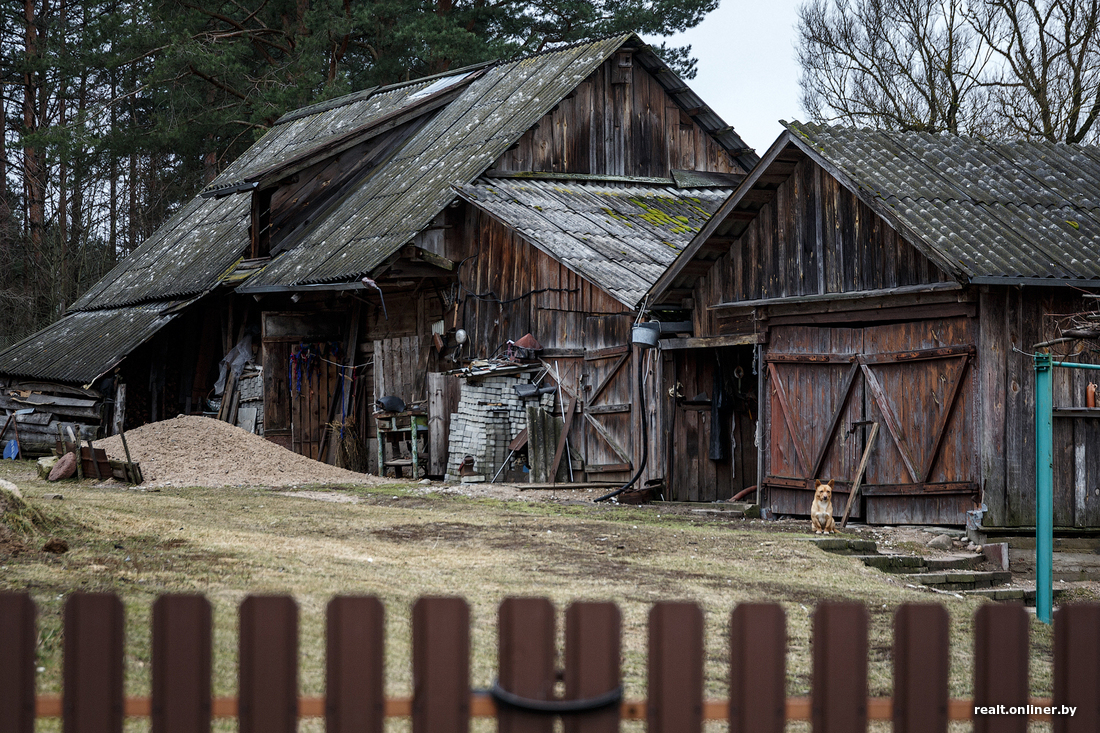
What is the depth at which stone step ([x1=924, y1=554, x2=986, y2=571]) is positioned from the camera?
11.9 metres

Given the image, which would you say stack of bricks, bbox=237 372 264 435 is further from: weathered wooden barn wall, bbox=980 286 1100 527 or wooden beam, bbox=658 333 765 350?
weathered wooden barn wall, bbox=980 286 1100 527

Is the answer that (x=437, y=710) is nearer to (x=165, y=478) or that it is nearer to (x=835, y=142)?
(x=835, y=142)

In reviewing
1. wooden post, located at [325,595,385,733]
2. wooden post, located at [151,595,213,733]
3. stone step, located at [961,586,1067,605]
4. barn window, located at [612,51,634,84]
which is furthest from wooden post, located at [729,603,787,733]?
barn window, located at [612,51,634,84]

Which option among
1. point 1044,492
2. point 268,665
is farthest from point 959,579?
point 268,665

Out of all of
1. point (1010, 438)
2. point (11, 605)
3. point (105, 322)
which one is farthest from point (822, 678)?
point (105, 322)

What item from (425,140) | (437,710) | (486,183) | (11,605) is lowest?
(437,710)

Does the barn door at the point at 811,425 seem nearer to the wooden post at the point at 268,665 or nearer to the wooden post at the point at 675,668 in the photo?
the wooden post at the point at 675,668

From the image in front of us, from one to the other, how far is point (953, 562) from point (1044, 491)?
2434mm

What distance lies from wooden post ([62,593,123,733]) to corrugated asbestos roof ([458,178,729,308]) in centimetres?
1432

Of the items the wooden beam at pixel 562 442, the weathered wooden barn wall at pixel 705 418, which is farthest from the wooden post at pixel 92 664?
the wooden beam at pixel 562 442

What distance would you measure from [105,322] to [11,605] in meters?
26.0

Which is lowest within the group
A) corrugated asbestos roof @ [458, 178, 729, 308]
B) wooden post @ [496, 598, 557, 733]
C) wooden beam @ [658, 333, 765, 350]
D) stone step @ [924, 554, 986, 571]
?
stone step @ [924, 554, 986, 571]

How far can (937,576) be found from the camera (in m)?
11.4

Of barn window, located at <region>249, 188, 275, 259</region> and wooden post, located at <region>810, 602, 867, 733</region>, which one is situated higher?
barn window, located at <region>249, 188, 275, 259</region>
